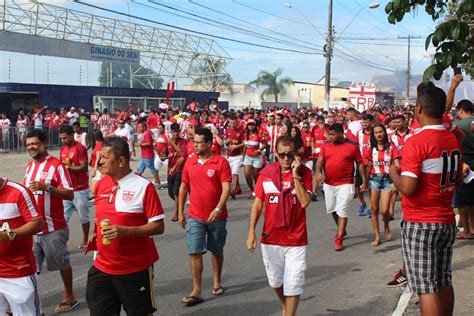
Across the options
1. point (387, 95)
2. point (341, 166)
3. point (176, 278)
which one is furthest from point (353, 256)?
point (387, 95)

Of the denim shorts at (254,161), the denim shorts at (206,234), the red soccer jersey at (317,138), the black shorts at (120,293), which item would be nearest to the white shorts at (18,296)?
the black shorts at (120,293)

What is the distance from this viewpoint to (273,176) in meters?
5.10

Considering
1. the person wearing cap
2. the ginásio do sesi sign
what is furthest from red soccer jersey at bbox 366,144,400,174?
the ginásio do sesi sign

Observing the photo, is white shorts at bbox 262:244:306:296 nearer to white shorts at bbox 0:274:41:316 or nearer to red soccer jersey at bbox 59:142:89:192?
white shorts at bbox 0:274:41:316

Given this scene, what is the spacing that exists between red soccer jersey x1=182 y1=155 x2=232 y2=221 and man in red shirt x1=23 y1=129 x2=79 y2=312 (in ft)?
4.41

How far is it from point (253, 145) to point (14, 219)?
8988 mm

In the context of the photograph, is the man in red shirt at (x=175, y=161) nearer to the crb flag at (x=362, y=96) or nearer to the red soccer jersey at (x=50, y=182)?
A: the red soccer jersey at (x=50, y=182)

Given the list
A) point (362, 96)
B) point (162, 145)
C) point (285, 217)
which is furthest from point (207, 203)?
point (362, 96)

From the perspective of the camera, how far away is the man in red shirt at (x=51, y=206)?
5816 millimetres

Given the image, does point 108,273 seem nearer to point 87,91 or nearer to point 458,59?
point 458,59

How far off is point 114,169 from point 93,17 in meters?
29.6

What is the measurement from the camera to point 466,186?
815cm

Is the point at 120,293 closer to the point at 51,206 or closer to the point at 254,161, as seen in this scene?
the point at 51,206

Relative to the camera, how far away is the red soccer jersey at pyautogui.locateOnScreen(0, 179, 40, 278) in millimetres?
4391
